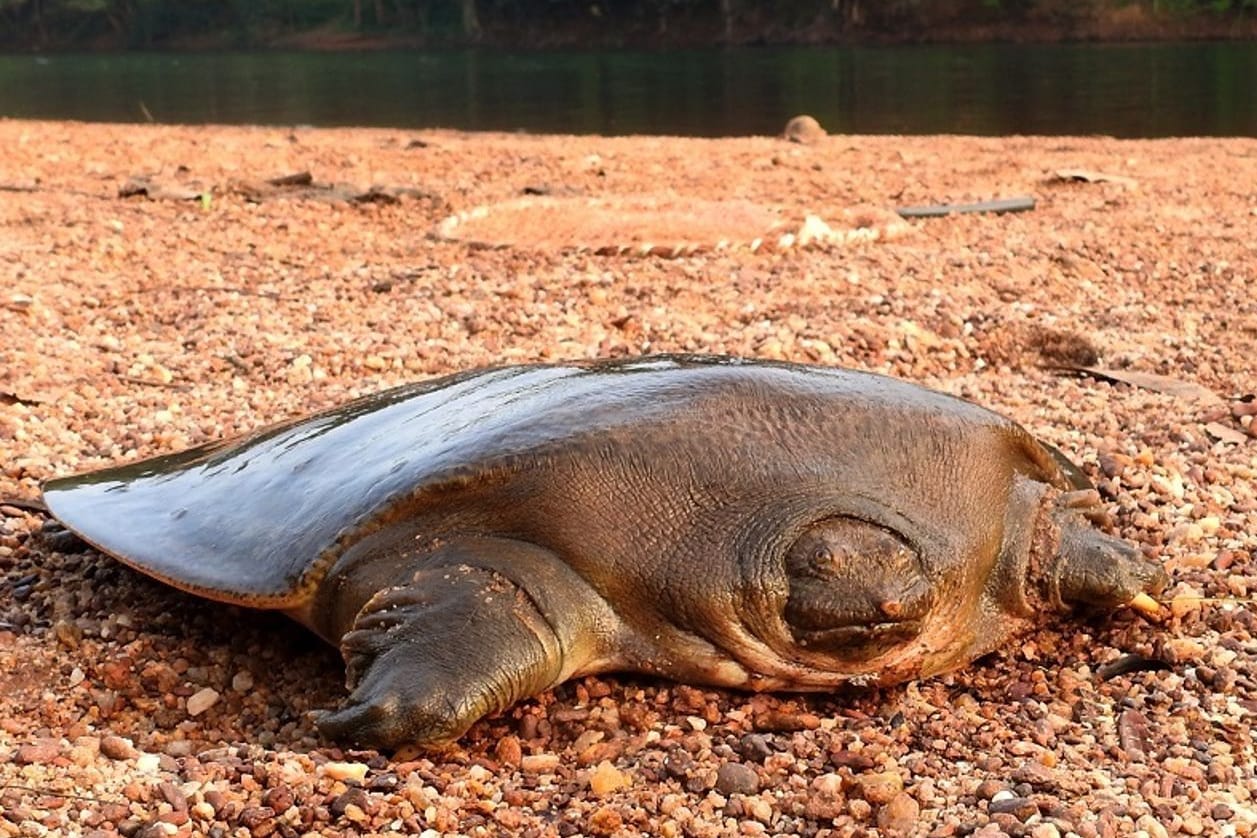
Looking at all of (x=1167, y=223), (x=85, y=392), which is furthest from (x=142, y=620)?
(x=1167, y=223)

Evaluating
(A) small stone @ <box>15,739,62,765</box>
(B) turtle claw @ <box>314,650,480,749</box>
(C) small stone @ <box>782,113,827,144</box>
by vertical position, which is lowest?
(A) small stone @ <box>15,739,62,765</box>

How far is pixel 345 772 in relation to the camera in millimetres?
1936

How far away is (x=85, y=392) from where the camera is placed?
4.33 m

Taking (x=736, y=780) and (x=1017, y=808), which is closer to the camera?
(x=1017, y=808)

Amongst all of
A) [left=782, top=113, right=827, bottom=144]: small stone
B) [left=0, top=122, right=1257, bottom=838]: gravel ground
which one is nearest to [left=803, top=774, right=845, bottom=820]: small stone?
[left=0, top=122, right=1257, bottom=838]: gravel ground

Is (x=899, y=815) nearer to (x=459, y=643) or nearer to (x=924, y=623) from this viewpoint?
(x=924, y=623)

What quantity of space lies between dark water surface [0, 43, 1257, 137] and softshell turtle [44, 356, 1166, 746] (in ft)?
43.6

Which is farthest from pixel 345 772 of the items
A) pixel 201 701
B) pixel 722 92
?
pixel 722 92

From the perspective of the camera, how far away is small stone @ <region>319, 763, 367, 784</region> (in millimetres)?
1929

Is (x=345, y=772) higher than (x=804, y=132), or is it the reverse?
(x=804, y=132)

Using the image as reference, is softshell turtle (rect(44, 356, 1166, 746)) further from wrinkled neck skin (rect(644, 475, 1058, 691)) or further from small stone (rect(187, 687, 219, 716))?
small stone (rect(187, 687, 219, 716))

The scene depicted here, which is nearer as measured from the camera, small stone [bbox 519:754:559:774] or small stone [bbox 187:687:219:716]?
small stone [bbox 519:754:559:774]

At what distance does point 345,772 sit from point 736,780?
0.52 m

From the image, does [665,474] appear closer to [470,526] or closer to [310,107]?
[470,526]
